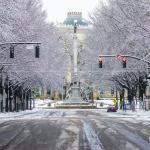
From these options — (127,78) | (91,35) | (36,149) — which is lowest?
(36,149)

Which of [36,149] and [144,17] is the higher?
[144,17]

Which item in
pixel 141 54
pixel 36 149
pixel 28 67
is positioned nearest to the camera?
pixel 36 149

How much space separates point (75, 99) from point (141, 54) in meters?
62.2

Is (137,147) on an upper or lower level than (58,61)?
lower

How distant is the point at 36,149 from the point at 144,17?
Answer: 1031 inches

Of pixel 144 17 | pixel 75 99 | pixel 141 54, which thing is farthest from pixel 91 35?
pixel 75 99

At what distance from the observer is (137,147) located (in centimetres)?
1969

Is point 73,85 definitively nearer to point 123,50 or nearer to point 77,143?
point 123,50

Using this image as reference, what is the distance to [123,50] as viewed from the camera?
5953 cm

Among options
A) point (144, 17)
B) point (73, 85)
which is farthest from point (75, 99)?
point (144, 17)

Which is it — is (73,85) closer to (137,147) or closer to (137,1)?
(137,1)

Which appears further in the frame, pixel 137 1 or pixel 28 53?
pixel 28 53

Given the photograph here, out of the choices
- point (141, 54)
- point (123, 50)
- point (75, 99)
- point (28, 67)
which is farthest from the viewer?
point (75, 99)

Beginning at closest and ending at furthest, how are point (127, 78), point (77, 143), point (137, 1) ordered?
point (77, 143), point (137, 1), point (127, 78)
